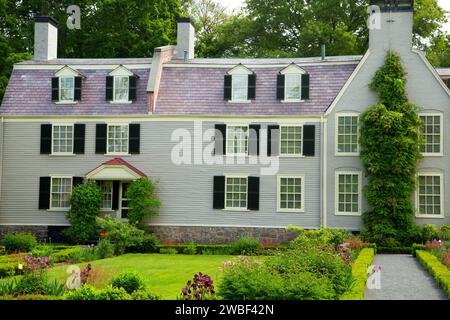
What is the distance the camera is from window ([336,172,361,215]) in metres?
31.6

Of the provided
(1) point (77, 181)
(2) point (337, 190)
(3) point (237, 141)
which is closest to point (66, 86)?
(1) point (77, 181)

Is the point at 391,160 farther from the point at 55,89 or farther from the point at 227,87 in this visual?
the point at 55,89

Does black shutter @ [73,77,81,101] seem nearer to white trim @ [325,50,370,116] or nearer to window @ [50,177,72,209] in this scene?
window @ [50,177,72,209]

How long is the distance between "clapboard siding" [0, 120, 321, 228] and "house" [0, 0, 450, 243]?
5 cm

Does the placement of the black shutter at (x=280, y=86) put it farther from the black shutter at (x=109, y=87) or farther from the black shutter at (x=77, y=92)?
the black shutter at (x=77, y=92)

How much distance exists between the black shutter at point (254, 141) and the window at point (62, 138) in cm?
855

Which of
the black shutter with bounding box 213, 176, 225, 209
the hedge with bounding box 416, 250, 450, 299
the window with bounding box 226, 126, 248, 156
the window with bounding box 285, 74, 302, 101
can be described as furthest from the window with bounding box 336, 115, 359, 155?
the hedge with bounding box 416, 250, 450, 299

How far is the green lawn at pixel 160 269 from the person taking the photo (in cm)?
1853

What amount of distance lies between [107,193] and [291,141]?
8979mm

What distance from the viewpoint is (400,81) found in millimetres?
30719

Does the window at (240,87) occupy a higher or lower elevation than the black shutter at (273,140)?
higher

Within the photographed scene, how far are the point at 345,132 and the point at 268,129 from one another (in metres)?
3.47

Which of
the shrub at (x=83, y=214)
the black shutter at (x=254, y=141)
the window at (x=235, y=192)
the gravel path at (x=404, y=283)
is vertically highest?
the black shutter at (x=254, y=141)

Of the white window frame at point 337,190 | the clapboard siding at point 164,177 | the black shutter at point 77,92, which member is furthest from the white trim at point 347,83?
the black shutter at point 77,92
